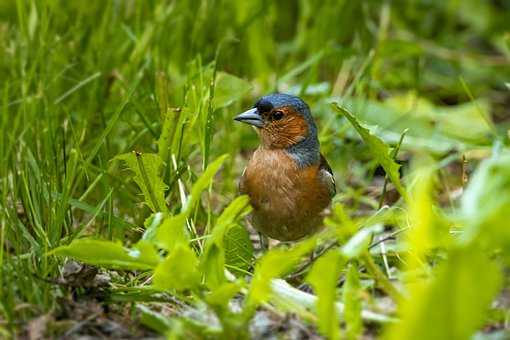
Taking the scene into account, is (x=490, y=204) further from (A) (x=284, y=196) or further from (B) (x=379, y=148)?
(A) (x=284, y=196)

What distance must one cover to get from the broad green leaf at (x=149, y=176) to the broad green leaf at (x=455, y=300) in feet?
4.29

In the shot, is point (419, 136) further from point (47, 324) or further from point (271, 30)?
point (47, 324)

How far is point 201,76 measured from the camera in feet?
12.8

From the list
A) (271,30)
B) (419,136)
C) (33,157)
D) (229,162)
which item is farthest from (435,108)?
(33,157)

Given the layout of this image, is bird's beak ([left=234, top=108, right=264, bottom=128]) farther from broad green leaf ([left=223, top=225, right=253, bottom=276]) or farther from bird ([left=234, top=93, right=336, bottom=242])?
broad green leaf ([left=223, top=225, right=253, bottom=276])

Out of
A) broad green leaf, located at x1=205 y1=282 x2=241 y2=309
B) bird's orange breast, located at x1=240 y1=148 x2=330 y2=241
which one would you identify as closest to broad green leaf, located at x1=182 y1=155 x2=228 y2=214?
broad green leaf, located at x1=205 y1=282 x2=241 y2=309

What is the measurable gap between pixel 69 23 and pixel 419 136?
6.34 feet

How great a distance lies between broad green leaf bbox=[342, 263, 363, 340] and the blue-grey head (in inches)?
53.4

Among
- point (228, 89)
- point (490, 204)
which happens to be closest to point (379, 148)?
point (490, 204)

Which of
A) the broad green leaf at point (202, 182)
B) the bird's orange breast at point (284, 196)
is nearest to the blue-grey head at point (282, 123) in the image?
the bird's orange breast at point (284, 196)

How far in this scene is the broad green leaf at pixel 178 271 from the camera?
255cm

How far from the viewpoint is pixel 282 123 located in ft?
13.4

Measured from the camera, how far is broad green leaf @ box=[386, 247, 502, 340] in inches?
82.2

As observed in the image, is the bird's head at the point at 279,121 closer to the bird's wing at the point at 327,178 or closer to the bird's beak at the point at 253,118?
the bird's beak at the point at 253,118
